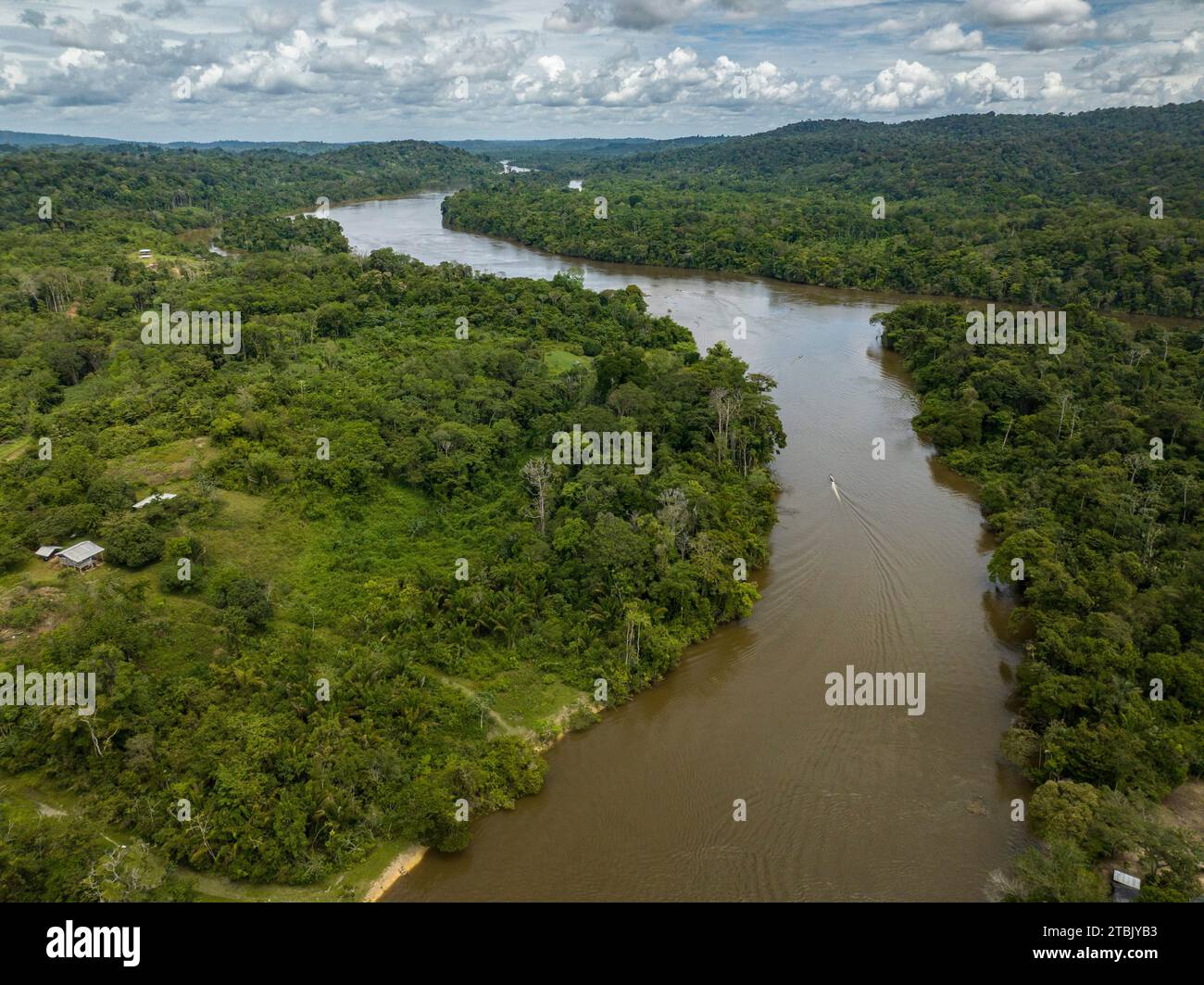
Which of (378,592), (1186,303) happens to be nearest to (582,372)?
(378,592)

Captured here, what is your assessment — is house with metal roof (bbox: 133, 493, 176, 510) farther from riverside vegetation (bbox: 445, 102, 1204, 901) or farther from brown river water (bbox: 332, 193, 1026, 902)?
riverside vegetation (bbox: 445, 102, 1204, 901)

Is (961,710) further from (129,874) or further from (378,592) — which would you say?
(129,874)

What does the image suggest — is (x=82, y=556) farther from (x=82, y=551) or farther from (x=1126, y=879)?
(x=1126, y=879)

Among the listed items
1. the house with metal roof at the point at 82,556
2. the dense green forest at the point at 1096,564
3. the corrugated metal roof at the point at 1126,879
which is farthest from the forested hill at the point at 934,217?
the house with metal roof at the point at 82,556

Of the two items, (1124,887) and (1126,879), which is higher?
(1126,879)

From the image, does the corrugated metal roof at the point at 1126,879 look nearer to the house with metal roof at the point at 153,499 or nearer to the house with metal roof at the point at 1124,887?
the house with metal roof at the point at 1124,887

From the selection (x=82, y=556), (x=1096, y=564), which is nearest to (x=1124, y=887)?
(x=1096, y=564)
